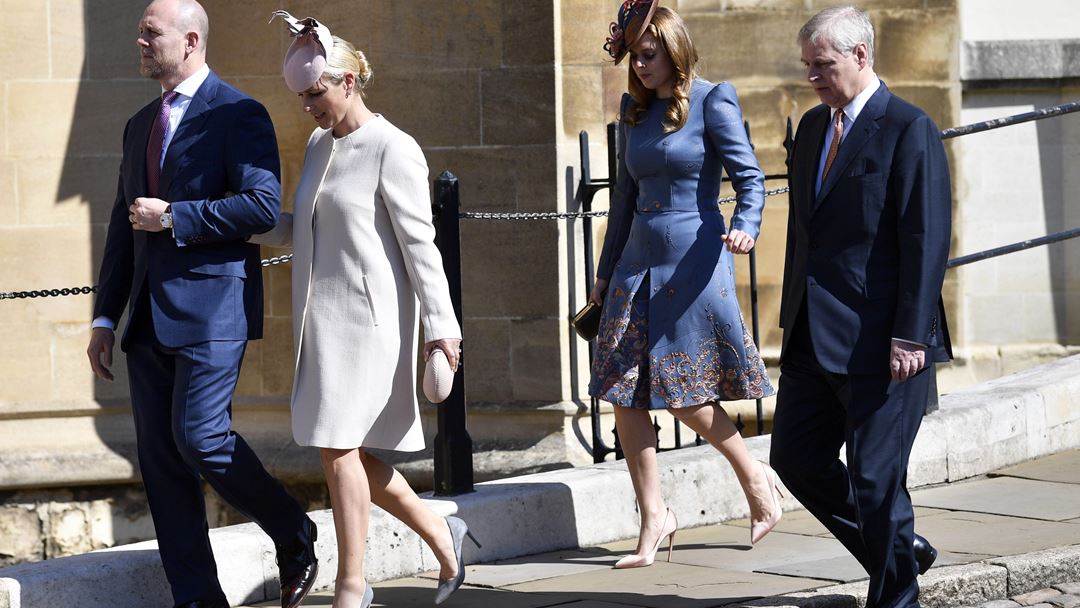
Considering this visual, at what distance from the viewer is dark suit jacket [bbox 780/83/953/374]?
166 inches

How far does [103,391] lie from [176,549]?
3962mm

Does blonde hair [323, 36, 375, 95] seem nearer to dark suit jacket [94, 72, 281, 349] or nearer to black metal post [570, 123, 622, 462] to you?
dark suit jacket [94, 72, 281, 349]

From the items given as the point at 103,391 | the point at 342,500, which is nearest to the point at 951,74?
the point at 103,391

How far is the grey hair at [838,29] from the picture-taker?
4316 mm

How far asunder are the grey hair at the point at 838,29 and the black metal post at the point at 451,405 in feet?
5.37

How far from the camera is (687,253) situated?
527 cm

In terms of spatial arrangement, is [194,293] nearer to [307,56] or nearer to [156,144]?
[156,144]

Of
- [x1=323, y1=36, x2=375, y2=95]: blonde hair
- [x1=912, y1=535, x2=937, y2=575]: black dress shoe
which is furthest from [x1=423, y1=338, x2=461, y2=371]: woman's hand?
[x1=912, y1=535, x2=937, y2=575]: black dress shoe

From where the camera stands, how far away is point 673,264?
5266 millimetres

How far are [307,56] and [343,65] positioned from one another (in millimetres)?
101

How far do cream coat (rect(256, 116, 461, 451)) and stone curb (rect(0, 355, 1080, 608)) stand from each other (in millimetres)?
733

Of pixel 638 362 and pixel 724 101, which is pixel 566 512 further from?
pixel 724 101

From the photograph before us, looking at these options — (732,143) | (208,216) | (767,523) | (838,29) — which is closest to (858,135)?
(838,29)

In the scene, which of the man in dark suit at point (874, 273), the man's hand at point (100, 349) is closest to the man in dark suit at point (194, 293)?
the man's hand at point (100, 349)
